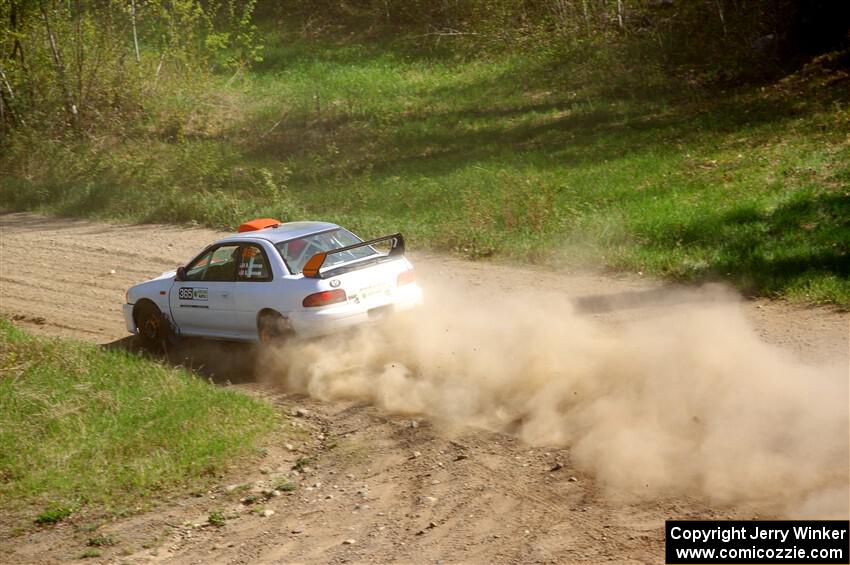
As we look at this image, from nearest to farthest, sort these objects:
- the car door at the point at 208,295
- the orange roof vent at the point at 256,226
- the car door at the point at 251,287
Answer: the car door at the point at 251,287
the car door at the point at 208,295
the orange roof vent at the point at 256,226

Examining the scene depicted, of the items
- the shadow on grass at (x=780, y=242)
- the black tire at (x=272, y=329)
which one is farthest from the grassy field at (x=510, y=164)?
the black tire at (x=272, y=329)

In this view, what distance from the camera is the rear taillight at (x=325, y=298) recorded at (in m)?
11.0

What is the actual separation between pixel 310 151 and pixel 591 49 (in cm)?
873

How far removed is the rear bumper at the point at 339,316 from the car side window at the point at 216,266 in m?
1.32

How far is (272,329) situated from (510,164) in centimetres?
1033

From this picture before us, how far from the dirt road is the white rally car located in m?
0.71

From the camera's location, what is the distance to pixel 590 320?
11969 millimetres

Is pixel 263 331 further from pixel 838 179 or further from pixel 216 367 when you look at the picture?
pixel 838 179

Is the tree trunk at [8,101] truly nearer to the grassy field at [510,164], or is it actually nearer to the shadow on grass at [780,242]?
the grassy field at [510,164]

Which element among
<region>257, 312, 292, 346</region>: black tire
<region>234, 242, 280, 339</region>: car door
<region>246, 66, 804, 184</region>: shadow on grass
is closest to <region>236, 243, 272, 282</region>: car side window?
<region>234, 242, 280, 339</region>: car door

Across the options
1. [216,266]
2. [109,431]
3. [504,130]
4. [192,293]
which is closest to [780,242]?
[216,266]

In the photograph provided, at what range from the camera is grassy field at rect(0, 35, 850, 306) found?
48.2 feet

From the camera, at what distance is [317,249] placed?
1177 cm

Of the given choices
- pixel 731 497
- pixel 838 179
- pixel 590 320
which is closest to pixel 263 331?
pixel 590 320
